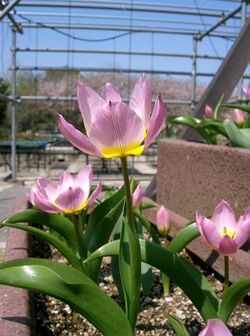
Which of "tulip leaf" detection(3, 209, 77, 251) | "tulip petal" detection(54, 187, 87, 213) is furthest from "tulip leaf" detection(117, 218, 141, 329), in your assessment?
"tulip leaf" detection(3, 209, 77, 251)

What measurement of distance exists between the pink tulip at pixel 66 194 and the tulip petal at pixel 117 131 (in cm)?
46

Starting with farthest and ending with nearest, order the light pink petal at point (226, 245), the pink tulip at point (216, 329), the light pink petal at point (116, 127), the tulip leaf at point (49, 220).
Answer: the tulip leaf at point (49, 220)
the light pink petal at point (226, 245)
the light pink petal at point (116, 127)
the pink tulip at point (216, 329)

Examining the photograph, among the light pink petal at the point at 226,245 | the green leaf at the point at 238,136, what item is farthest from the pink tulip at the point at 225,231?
the green leaf at the point at 238,136

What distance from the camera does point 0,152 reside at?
1041cm

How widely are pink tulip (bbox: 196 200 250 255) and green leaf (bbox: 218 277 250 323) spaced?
0.25 feet

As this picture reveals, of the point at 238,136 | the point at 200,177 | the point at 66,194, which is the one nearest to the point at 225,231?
the point at 66,194

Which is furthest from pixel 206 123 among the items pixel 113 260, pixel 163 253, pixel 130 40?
pixel 130 40

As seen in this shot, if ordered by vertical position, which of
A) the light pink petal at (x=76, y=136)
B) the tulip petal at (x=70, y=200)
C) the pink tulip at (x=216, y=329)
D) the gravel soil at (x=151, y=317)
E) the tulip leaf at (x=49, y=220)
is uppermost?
the light pink petal at (x=76, y=136)

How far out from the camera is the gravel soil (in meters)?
1.43

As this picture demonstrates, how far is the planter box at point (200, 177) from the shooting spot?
6.59 ft

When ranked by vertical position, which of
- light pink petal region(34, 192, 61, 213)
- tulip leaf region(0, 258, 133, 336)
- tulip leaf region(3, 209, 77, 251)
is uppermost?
light pink petal region(34, 192, 61, 213)

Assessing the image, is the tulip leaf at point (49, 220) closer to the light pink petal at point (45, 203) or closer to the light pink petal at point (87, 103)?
the light pink petal at point (45, 203)

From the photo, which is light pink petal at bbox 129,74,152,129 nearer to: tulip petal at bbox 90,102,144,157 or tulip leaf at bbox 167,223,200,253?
tulip petal at bbox 90,102,144,157

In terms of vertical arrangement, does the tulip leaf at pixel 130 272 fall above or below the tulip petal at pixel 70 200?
below
